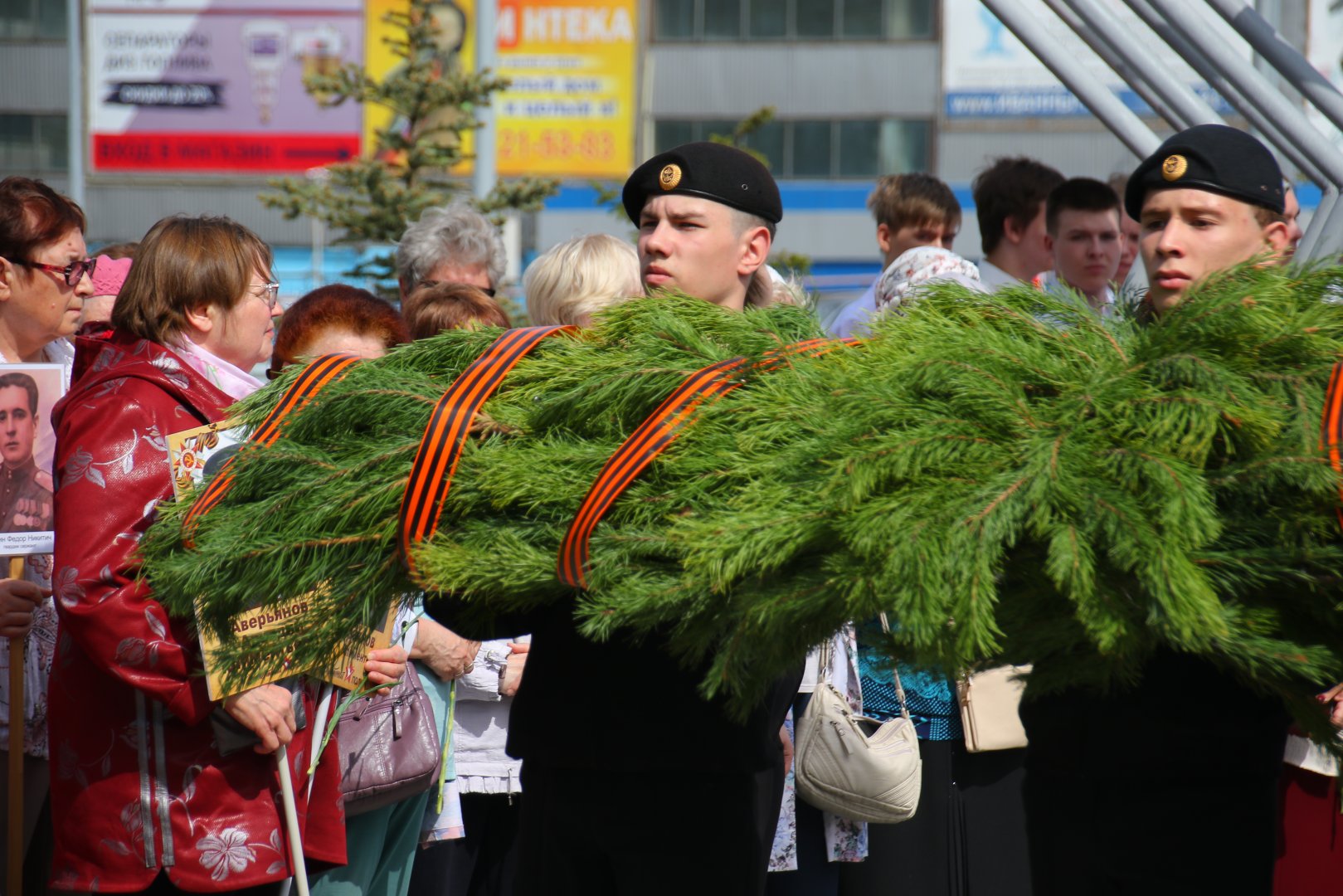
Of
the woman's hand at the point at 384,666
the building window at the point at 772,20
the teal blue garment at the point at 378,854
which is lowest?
the teal blue garment at the point at 378,854

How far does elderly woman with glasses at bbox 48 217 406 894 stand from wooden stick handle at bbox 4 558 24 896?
1.47ft

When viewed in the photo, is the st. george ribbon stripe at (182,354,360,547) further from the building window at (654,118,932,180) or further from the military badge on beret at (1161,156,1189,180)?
the building window at (654,118,932,180)

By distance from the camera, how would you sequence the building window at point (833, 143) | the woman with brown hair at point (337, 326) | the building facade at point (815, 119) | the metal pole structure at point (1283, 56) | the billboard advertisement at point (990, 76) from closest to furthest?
the woman with brown hair at point (337, 326)
the metal pole structure at point (1283, 56)
the billboard advertisement at point (990, 76)
the building facade at point (815, 119)
the building window at point (833, 143)

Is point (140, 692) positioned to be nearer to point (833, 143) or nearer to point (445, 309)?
point (445, 309)

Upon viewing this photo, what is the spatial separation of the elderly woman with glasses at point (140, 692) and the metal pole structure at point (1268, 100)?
2587 millimetres

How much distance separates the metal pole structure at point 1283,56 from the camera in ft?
12.0

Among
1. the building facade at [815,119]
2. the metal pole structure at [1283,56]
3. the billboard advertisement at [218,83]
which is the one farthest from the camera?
the building facade at [815,119]

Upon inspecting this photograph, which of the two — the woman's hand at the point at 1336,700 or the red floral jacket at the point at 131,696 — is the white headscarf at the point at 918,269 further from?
the red floral jacket at the point at 131,696

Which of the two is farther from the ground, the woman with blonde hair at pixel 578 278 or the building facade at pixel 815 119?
the building facade at pixel 815 119

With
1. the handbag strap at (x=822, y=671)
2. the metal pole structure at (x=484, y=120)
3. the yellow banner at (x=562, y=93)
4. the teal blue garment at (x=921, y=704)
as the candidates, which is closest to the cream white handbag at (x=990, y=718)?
the teal blue garment at (x=921, y=704)

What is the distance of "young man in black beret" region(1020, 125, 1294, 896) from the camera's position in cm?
231

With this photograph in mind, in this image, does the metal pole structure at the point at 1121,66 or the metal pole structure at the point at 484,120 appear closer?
the metal pole structure at the point at 1121,66

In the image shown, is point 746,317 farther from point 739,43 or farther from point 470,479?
point 739,43

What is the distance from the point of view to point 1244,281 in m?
1.84
